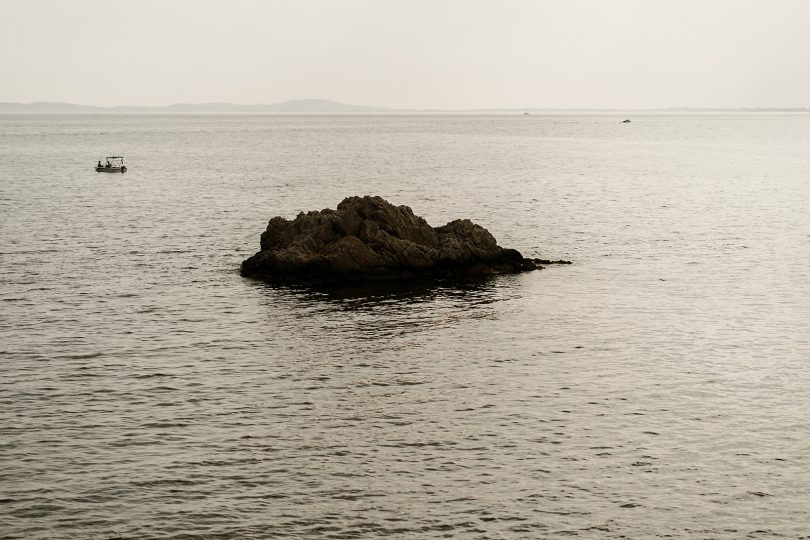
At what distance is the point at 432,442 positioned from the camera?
27.2m

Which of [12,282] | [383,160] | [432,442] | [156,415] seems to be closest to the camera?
[432,442]

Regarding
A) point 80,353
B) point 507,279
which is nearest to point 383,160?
point 507,279

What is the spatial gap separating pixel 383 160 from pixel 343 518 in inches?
5550

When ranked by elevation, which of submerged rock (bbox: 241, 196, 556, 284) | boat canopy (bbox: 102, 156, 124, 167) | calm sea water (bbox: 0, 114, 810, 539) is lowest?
calm sea water (bbox: 0, 114, 810, 539)

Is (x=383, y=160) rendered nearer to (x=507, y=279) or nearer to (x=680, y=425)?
(x=507, y=279)

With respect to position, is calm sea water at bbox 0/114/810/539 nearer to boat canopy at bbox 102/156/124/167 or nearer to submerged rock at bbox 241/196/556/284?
submerged rock at bbox 241/196/556/284

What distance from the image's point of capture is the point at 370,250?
51094mm

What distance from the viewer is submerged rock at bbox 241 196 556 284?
5062 centimetres

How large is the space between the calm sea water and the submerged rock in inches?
95.1

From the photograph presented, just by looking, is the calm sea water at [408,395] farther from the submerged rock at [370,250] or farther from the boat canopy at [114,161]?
Result: the boat canopy at [114,161]

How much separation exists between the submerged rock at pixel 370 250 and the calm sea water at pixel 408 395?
2414 millimetres

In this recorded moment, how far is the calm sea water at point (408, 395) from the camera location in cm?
2266

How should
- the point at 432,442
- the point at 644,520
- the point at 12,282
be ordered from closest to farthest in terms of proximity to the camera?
the point at 644,520
the point at 432,442
the point at 12,282

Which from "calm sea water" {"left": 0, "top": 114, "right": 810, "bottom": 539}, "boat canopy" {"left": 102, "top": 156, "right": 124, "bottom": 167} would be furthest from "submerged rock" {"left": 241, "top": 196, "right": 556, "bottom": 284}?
"boat canopy" {"left": 102, "top": 156, "right": 124, "bottom": 167}
